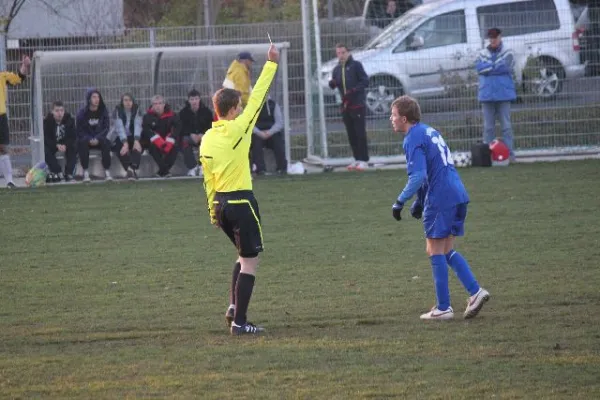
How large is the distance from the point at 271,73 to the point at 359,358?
204 centimetres

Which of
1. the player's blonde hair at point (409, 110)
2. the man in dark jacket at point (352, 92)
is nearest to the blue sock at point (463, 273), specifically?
Answer: the player's blonde hair at point (409, 110)

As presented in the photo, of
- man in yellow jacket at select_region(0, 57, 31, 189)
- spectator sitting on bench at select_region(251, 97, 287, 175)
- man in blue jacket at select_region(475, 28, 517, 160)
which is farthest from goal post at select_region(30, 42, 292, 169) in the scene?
man in blue jacket at select_region(475, 28, 517, 160)

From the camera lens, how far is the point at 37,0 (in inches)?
926

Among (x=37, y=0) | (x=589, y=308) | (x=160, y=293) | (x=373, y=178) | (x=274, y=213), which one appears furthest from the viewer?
(x=37, y=0)

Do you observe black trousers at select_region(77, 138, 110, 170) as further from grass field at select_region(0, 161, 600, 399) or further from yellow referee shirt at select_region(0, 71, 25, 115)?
grass field at select_region(0, 161, 600, 399)

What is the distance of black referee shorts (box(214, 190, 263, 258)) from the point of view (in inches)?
293

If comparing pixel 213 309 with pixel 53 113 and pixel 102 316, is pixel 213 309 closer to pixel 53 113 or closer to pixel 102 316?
pixel 102 316

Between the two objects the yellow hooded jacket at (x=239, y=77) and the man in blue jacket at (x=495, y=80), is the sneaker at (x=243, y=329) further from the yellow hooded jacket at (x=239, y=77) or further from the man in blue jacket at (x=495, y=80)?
the man in blue jacket at (x=495, y=80)

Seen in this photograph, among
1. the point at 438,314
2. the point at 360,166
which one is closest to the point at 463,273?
the point at 438,314

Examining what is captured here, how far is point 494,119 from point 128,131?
18.1ft

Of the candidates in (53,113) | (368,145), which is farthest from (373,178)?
(53,113)

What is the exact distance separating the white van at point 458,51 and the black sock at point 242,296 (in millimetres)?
11096

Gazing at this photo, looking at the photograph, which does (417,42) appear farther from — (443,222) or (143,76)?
(443,222)

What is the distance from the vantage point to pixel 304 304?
830 cm
